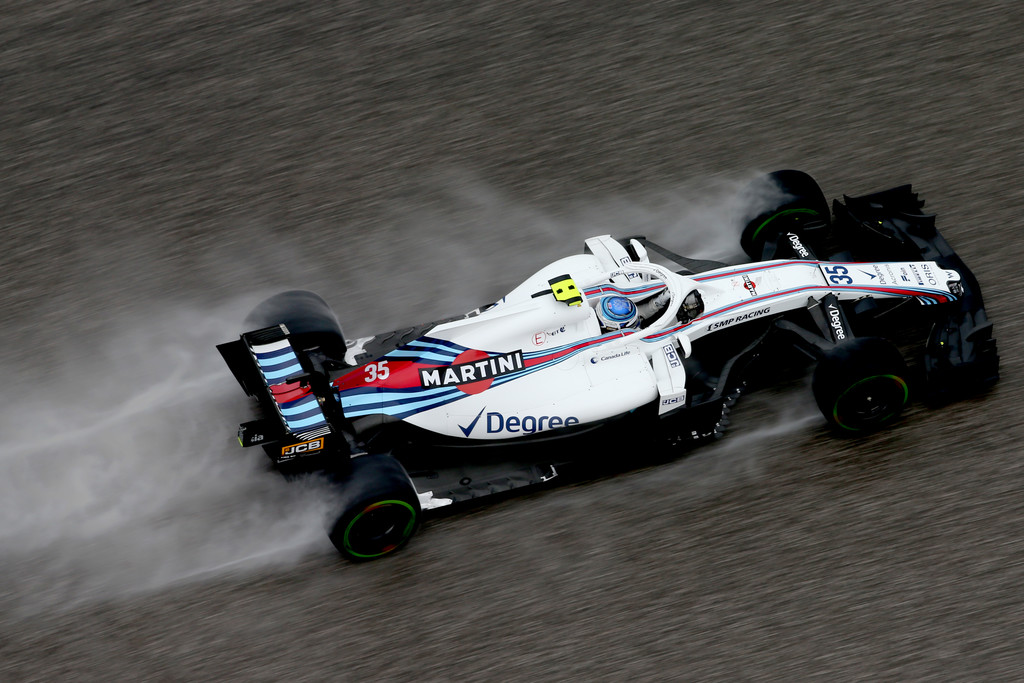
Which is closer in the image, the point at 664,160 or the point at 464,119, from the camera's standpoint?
the point at 664,160

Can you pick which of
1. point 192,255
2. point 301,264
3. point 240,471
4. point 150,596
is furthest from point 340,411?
point 192,255

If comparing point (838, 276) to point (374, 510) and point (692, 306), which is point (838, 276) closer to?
point (692, 306)

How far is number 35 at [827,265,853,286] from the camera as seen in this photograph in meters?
6.50

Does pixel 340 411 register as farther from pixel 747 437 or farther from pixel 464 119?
pixel 464 119

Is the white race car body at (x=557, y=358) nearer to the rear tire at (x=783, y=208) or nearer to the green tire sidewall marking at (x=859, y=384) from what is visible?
the green tire sidewall marking at (x=859, y=384)

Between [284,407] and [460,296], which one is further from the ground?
[460,296]

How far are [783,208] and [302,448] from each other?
4207mm

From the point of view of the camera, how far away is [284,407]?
563cm

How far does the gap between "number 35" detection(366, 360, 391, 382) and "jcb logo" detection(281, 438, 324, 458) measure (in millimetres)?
662

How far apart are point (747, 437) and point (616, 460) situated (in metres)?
1.04

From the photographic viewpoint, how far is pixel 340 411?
19.8 feet

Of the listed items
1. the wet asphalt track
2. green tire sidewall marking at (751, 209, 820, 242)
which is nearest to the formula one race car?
the wet asphalt track

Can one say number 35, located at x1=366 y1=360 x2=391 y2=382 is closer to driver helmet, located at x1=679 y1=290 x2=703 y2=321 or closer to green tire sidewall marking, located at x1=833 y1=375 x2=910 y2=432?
driver helmet, located at x1=679 y1=290 x2=703 y2=321

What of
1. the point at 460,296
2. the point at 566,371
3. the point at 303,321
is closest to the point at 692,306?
the point at 566,371
